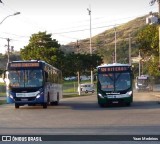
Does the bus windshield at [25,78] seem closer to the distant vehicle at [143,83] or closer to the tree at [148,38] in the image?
the tree at [148,38]

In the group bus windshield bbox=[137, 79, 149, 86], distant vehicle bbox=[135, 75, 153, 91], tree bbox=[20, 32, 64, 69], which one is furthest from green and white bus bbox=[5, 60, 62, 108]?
distant vehicle bbox=[135, 75, 153, 91]

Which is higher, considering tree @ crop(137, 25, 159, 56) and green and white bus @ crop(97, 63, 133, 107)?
tree @ crop(137, 25, 159, 56)

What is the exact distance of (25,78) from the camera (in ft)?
104

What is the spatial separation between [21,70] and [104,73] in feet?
19.6

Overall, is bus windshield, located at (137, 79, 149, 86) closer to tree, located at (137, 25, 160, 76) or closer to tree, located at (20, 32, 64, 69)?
tree, located at (20, 32, 64, 69)

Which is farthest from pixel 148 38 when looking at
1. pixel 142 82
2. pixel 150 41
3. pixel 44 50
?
pixel 142 82

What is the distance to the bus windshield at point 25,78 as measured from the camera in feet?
104

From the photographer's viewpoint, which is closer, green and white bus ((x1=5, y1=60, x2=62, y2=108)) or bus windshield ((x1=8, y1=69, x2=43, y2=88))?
green and white bus ((x1=5, y1=60, x2=62, y2=108))

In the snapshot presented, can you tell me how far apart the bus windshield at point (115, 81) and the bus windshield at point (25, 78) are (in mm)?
4703

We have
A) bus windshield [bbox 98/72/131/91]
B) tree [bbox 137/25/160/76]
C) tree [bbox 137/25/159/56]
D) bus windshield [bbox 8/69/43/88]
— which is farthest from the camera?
tree [bbox 137/25/160/76]

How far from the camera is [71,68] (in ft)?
220

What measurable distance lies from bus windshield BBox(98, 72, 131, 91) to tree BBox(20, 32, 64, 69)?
87.3ft

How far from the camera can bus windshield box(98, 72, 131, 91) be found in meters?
33.8

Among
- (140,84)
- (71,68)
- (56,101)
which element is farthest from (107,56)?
(56,101)
